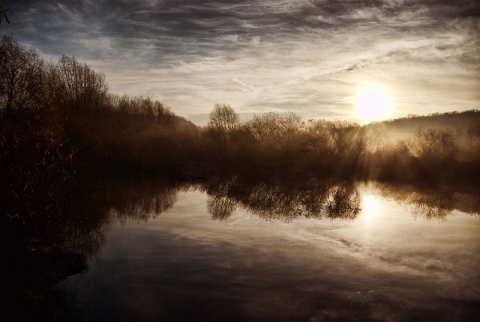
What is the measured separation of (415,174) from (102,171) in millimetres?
26015

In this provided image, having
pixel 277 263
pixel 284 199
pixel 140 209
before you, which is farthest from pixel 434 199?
pixel 140 209

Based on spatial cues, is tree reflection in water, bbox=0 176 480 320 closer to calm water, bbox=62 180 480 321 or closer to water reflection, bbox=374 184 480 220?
water reflection, bbox=374 184 480 220

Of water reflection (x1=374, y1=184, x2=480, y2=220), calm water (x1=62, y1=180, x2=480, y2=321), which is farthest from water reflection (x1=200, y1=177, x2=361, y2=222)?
water reflection (x1=374, y1=184, x2=480, y2=220)

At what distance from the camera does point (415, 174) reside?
32.5 meters

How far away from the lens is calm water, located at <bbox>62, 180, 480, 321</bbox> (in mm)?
7645

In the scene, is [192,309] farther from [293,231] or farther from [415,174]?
[415,174]

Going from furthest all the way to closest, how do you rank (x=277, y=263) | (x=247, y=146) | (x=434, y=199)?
(x=247, y=146)
(x=434, y=199)
(x=277, y=263)

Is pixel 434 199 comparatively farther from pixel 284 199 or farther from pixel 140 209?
pixel 140 209

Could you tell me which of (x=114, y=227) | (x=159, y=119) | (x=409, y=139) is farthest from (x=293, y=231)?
(x=159, y=119)

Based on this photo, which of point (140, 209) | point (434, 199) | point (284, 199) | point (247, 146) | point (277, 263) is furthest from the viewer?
point (247, 146)

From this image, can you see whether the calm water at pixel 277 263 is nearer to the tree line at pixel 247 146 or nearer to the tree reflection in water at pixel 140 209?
the tree reflection in water at pixel 140 209

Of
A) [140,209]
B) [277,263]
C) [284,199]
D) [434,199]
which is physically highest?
[434,199]

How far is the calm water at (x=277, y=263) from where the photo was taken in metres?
7.64

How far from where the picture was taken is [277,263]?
33.9 ft
